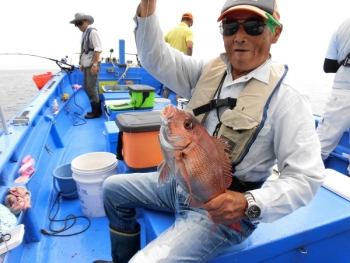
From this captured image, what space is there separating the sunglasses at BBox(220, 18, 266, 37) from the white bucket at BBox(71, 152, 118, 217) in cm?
171

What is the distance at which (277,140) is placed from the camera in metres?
1.31

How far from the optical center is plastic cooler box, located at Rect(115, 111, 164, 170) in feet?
7.30

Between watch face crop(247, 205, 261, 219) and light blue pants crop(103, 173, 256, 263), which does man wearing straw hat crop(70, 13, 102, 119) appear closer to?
light blue pants crop(103, 173, 256, 263)

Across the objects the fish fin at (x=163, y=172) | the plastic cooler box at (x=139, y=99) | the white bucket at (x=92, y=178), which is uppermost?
the fish fin at (x=163, y=172)

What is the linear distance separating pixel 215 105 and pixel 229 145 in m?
0.29

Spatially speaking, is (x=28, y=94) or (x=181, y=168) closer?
(x=181, y=168)

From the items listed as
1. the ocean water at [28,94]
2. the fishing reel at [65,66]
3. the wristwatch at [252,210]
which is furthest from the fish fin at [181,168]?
the fishing reel at [65,66]

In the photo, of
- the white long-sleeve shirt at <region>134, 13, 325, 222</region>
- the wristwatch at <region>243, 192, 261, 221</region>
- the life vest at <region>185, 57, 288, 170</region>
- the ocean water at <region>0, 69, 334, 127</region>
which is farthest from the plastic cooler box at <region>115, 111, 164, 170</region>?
the ocean water at <region>0, 69, 334, 127</region>

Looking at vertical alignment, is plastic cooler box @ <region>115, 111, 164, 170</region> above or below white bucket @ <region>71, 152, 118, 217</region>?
above

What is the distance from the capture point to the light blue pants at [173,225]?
1272mm

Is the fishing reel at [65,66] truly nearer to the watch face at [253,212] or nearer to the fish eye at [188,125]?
the fish eye at [188,125]

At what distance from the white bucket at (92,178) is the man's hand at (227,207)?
4.95 ft

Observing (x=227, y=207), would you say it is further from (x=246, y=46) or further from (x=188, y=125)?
(x=246, y=46)

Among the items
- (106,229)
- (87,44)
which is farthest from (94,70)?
(106,229)
